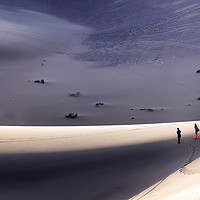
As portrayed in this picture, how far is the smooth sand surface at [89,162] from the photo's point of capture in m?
7.08

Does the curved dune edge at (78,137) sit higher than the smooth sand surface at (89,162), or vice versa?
the curved dune edge at (78,137)

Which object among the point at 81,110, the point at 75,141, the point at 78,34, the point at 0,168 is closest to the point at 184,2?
the point at 78,34

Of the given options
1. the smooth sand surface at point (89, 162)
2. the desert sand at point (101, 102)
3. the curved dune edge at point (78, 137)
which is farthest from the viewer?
the curved dune edge at point (78, 137)

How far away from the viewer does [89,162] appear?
27.1ft

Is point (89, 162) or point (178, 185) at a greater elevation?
point (89, 162)

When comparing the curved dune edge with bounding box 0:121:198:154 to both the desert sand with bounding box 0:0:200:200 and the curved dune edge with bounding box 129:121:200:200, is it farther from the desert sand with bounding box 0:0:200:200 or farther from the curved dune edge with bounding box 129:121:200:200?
the curved dune edge with bounding box 129:121:200:200

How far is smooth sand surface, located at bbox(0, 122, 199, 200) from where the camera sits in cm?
708

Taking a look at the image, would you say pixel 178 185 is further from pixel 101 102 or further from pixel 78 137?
pixel 101 102

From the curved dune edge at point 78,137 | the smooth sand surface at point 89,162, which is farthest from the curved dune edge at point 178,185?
the curved dune edge at point 78,137

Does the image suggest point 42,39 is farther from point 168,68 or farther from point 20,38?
point 168,68

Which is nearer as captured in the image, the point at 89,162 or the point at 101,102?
the point at 89,162

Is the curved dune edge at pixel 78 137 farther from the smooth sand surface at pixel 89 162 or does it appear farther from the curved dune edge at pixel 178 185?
the curved dune edge at pixel 178 185

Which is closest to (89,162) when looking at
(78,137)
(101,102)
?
(78,137)

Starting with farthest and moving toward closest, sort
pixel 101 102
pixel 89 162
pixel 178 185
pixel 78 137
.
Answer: pixel 101 102 → pixel 78 137 → pixel 89 162 → pixel 178 185
